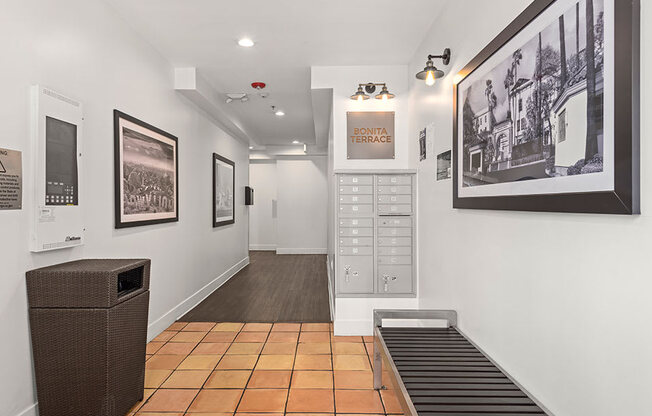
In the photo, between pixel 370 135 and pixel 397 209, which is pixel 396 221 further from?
pixel 370 135

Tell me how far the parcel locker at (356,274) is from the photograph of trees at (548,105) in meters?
1.74

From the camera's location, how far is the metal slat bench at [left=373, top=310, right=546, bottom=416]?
56.1 inches

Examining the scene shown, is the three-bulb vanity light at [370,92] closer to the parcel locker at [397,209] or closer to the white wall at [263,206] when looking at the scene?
the parcel locker at [397,209]

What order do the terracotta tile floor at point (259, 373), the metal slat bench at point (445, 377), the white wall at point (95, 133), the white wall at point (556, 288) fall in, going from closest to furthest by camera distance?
1. the white wall at point (556, 288)
2. the metal slat bench at point (445, 377)
3. the white wall at point (95, 133)
4. the terracotta tile floor at point (259, 373)

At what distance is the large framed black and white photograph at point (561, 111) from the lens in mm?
1045

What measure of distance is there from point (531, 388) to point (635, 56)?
4.11 feet

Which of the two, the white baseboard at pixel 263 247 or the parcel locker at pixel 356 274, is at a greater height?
the parcel locker at pixel 356 274

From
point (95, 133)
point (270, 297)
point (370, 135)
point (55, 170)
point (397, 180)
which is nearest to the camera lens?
point (55, 170)

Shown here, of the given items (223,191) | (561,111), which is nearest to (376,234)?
(561,111)

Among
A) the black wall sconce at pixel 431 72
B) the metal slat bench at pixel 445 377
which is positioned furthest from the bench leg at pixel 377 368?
the black wall sconce at pixel 431 72

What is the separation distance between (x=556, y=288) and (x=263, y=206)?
28.9ft

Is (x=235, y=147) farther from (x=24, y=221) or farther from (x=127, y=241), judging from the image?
(x=24, y=221)

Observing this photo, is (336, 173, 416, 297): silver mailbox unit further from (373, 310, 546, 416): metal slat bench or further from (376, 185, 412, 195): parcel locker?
(373, 310, 546, 416): metal slat bench

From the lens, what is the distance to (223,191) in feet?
18.2
